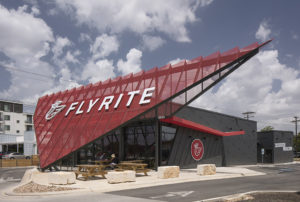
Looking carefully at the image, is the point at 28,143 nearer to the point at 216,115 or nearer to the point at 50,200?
the point at 216,115

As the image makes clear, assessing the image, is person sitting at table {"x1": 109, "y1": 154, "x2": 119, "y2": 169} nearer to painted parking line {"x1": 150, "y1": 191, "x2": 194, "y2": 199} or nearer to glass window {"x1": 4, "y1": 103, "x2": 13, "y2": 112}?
painted parking line {"x1": 150, "y1": 191, "x2": 194, "y2": 199}

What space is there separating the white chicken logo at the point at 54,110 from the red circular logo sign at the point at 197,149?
11.2 metres

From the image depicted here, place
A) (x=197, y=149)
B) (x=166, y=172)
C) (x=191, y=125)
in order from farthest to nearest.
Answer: (x=197, y=149), (x=191, y=125), (x=166, y=172)

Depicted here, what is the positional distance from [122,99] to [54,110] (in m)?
7.77

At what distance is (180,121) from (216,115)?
7683 mm

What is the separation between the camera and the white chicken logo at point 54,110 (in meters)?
23.3

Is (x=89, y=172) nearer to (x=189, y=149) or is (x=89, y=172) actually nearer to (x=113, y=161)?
(x=113, y=161)

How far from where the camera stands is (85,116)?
20234mm

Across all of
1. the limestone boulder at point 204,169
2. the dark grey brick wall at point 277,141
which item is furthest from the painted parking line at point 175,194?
the dark grey brick wall at point 277,141


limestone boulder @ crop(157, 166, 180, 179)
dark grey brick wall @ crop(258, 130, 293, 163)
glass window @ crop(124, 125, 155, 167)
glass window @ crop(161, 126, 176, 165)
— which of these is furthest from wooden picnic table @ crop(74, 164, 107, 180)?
dark grey brick wall @ crop(258, 130, 293, 163)

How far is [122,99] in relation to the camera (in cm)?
1898

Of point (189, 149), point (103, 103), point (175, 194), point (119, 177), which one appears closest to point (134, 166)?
point (119, 177)

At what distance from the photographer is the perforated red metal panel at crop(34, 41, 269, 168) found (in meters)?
16.6

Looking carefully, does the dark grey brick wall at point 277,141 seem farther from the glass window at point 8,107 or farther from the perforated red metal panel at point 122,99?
the glass window at point 8,107
